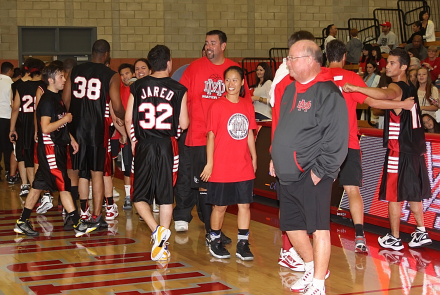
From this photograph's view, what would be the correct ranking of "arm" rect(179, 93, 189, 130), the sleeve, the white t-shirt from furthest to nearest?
the white t-shirt < "arm" rect(179, 93, 189, 130) < the sleeve

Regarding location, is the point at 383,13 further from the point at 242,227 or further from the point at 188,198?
the point at 242,227

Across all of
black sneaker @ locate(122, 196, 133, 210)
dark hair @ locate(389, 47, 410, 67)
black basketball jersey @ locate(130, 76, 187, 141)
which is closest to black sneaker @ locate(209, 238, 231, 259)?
black basketball jersey @ locate(130, 76, 187, 141)

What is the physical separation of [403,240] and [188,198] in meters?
2.56

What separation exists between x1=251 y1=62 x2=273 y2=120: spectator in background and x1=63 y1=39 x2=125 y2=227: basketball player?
355cm

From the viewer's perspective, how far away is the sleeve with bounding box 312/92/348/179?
13.2ft

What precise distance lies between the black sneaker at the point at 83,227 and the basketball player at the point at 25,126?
9.14ft

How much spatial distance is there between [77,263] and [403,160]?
3440 millimetres

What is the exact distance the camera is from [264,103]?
992 cm

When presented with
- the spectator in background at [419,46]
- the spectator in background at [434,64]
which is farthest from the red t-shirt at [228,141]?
the spectator in background at [419,46]

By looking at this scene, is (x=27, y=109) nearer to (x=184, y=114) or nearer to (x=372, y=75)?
(x=184, y=114)

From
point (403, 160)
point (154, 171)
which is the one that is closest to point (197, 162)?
point (154, 171)

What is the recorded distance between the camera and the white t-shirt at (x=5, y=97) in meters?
11.3

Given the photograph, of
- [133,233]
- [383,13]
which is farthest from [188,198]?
[383,13]

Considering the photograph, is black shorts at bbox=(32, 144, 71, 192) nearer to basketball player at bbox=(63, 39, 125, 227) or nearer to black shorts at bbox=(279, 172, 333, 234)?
basketball player at bbox=(63, 39, 125, 227)
